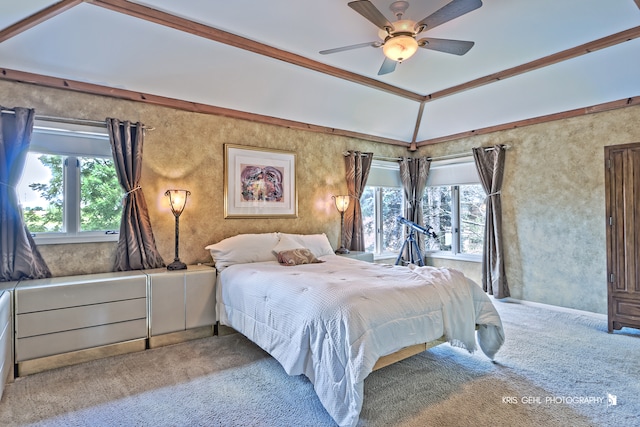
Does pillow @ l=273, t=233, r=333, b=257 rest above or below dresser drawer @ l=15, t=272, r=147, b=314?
above

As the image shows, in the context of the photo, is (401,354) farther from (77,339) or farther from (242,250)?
(77,339)

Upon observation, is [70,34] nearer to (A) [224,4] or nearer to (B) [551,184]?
(A) [224,4]

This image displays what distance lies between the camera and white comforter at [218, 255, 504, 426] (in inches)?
79.9

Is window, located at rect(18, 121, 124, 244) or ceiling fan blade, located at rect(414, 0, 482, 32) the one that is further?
window, located at rect(18, 121, 124, 244)

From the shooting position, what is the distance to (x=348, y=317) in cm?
209

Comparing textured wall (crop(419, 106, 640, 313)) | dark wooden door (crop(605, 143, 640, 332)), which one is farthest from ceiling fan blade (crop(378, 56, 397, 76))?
textured wall (crop(419, 106, 640, 313))

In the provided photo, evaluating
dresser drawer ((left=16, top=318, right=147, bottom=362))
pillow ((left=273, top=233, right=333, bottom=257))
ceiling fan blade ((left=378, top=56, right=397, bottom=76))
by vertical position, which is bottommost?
dresser drawer ((left=16, top=318, right=147, bottom=362))

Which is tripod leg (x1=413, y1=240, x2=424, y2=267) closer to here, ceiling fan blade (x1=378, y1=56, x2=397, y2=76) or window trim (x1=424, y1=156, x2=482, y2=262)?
window trim (x1=424, y1=156, x2=482, y2=262)

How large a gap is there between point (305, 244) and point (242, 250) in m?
0.85

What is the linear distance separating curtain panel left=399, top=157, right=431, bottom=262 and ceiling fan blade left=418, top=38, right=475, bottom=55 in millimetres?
3367

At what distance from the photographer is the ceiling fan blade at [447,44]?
8.70 feet

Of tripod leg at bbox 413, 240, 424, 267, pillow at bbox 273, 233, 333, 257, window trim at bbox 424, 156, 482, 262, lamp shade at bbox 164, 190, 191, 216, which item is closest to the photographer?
lamp shade at bbox 164, 190, 191, 216

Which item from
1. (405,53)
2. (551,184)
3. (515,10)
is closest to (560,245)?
(551,184)

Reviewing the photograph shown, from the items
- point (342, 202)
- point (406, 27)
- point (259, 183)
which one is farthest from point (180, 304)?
point (406, 27)
